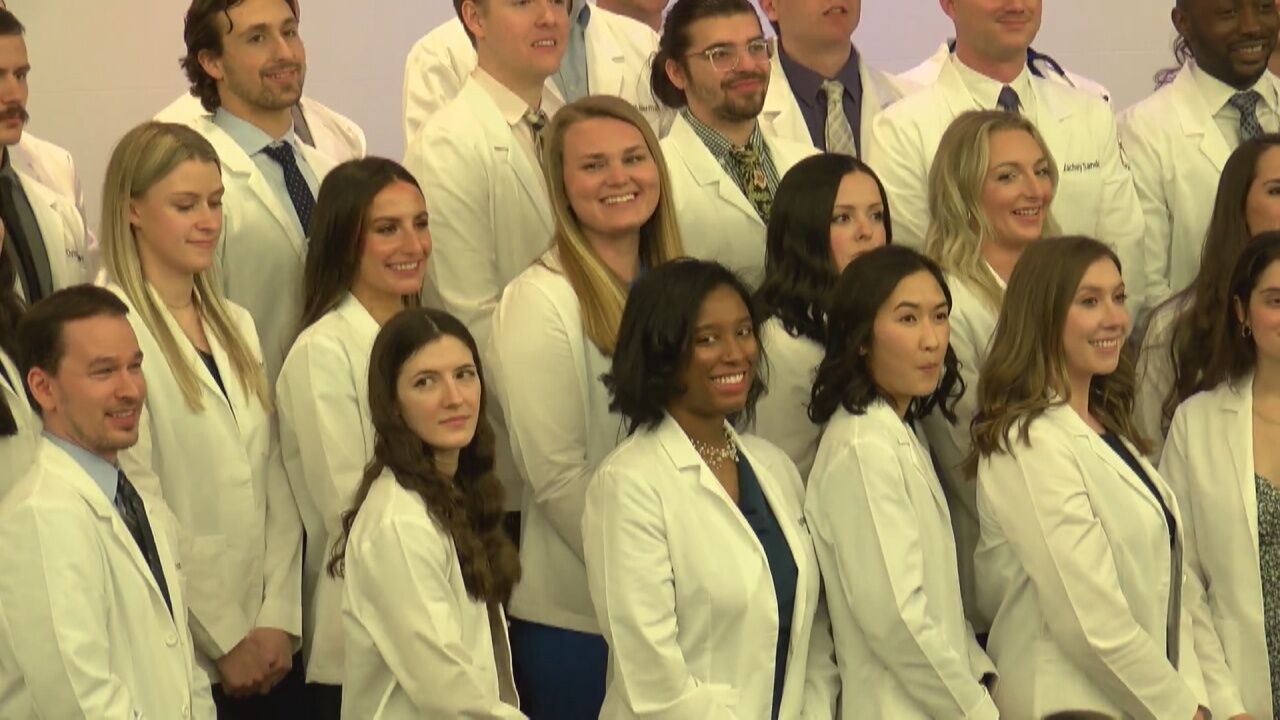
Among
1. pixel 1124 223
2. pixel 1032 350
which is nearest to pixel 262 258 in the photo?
pixel 1032 350

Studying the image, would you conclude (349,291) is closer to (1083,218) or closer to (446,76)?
(446,76)

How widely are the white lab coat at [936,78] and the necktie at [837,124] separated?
228mm

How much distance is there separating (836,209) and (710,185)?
1.19 feet

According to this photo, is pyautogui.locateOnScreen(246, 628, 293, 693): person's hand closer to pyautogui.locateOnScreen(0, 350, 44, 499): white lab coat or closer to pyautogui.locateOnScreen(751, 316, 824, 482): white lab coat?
pyautogui.locateOnScreen(0, 350, 44, 499): white lab coat

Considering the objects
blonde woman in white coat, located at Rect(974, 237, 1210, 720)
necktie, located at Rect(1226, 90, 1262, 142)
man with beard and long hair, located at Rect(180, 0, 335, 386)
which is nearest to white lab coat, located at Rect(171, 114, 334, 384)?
man with beard and long hair, located at Rect(180, 0, 335, 386)

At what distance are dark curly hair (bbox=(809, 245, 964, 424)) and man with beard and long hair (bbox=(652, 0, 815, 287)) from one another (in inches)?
16.1

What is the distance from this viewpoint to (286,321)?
15.1 ft

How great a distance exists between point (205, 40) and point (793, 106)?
1410 millimetres

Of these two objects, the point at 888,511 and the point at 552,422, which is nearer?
the point at 888,511

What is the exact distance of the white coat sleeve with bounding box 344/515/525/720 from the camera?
3.78 metres

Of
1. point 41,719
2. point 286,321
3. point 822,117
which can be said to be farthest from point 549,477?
point 822,117

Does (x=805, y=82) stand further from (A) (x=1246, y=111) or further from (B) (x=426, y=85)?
(A) (x=1246, y=111)

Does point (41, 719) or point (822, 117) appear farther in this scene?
point (822, 117)

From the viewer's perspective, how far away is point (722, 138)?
15.5 feet
